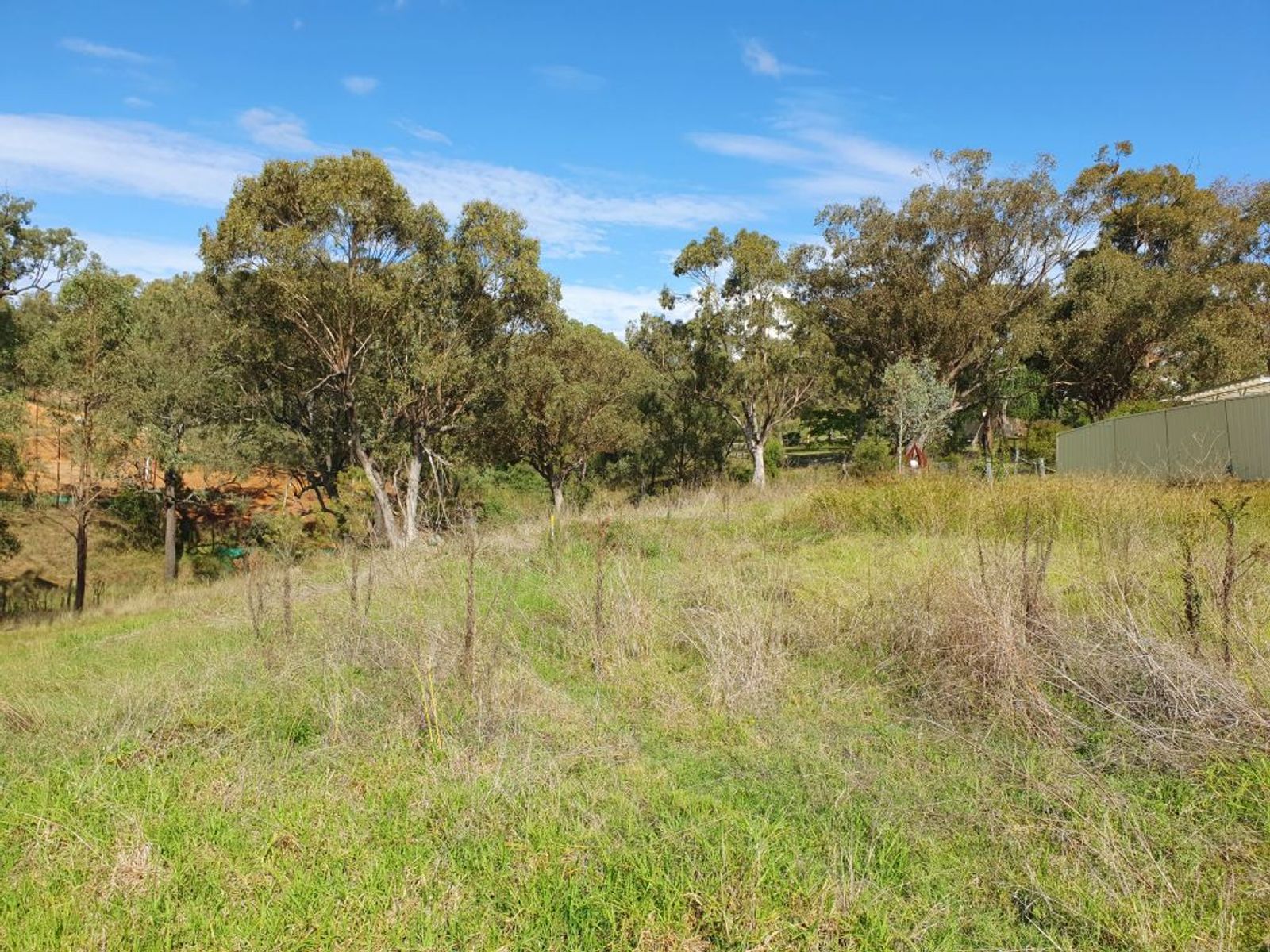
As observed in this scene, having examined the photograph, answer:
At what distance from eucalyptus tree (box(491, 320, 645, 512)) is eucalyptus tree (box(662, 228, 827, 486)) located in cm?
293

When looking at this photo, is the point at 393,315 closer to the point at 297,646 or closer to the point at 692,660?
the point at 297,646

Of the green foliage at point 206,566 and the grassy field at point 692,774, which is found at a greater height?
the grassy field at point 692,774

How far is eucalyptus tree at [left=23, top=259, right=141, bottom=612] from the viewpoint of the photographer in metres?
19.2

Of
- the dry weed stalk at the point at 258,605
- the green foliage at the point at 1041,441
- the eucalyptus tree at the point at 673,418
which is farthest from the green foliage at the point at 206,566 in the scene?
the green foliage at the point at 1041,441

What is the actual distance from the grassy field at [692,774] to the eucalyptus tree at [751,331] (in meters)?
19.9

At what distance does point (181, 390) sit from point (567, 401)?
11041 millimetres

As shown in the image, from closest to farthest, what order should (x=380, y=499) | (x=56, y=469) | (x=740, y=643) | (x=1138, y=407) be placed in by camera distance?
(x=740, y=643) → (x=380, y=499) → (x=56, y=469) → (x=1138, y=407)

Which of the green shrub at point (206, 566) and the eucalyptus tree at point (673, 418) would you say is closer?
the green shrub at point (206, 566)

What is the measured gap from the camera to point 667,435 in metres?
31.4

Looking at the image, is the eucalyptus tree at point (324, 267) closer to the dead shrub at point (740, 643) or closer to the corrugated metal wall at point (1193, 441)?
the dead shrub at point (740, 643)

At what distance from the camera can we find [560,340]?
22688mm

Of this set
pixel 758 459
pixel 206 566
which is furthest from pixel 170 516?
pixel 758 459

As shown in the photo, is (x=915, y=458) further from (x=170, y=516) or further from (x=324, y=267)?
(x=170, y=516)

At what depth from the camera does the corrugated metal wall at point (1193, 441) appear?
12.4 meters
